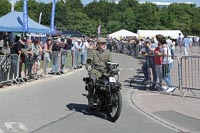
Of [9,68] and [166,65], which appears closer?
[166,65]

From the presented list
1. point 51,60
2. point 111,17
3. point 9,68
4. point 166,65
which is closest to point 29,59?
point 9,68

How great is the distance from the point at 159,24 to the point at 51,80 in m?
99.3

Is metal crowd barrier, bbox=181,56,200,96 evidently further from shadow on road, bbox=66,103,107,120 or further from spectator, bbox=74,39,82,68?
spectator, bbox=74,39,82,68

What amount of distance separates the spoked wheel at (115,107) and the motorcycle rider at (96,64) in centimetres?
60

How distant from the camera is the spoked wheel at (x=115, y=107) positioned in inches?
382

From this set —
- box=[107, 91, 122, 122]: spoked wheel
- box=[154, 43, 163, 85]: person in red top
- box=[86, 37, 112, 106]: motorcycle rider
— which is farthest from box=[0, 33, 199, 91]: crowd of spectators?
box=[107, 91, 122, 122]: spoked wheel

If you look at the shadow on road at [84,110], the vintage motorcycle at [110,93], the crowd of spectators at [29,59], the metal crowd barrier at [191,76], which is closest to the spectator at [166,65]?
the metal crowd barrier at [191,76]

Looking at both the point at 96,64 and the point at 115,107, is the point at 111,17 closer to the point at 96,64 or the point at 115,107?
the point at 96,64

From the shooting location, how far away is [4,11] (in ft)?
310

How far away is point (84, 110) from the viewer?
1145cm

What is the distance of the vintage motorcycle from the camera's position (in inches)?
386

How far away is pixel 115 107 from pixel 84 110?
1646mm

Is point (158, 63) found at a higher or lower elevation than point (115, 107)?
higher

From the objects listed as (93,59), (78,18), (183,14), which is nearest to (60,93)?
(93,59)
